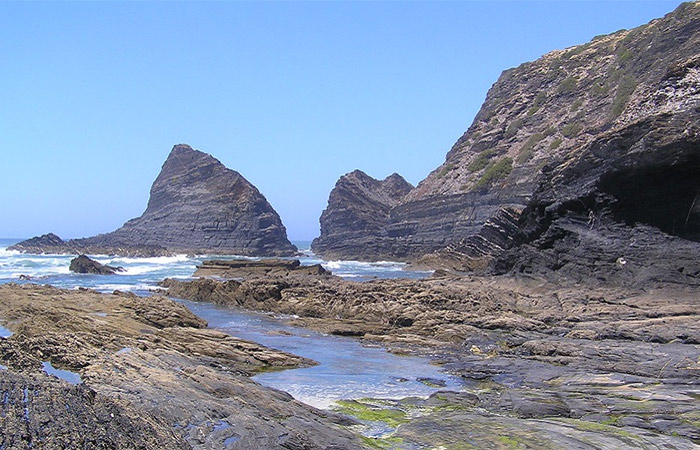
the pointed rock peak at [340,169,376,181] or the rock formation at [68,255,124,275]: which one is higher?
the pointed rock peak at [340,169,376,181]

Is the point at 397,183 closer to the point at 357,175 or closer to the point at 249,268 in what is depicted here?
the point at 357,175

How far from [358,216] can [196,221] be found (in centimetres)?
2790

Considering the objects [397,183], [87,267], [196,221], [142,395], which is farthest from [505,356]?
[397,183]

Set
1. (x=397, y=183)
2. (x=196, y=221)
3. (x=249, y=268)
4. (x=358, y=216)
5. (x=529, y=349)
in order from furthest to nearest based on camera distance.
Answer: (x=397, y=183) < (x=196, y=221) < (x=358, y=216) < (x=249, y=268) < (x=529, y=349)

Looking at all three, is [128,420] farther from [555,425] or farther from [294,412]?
[555,425]

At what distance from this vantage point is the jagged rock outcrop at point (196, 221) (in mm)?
100825

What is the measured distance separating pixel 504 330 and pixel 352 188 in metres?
88.3

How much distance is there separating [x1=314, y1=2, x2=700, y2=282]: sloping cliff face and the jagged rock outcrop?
2499cm

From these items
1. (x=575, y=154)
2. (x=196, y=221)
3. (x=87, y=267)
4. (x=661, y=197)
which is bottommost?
(x=87, y=267)

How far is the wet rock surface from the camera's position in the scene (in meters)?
7.66

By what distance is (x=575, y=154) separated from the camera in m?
30.6

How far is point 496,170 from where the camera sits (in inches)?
2835

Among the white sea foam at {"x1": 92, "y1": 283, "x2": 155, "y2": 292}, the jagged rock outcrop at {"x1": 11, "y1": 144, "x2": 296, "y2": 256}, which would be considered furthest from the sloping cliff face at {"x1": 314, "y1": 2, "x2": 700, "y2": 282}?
the jagged rock outcrop at {"x1": 11, "y1": 144, "x2": 296, "y2": 256}

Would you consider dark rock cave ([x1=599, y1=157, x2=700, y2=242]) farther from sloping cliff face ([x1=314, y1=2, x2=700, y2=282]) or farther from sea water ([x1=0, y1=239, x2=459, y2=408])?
sea water ([x1=0, y1=239, x2=459, y2=408])
